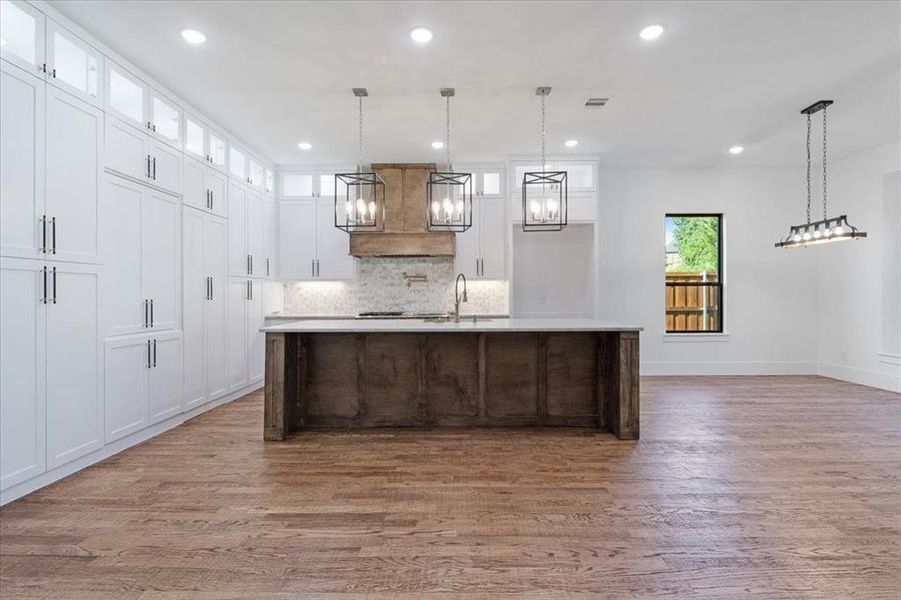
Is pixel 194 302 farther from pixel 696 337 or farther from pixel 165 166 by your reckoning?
pixel 696 337

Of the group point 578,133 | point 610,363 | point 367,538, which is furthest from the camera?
point 578,133

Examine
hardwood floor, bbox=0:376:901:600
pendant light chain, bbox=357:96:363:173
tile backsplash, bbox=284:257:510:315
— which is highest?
pendant light chain, bbox=357:96:363:173

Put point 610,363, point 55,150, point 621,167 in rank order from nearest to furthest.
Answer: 1. point 55,150
2. point 610,363
3. point 621,167

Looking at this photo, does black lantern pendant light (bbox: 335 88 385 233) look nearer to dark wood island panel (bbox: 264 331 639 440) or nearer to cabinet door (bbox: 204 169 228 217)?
dark wood island panel (bbox: 264 331 639 440)

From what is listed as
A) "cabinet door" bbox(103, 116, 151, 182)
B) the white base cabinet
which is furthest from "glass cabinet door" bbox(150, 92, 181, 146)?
the white base cabinet

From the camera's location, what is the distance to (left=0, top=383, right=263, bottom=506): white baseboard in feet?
9.33

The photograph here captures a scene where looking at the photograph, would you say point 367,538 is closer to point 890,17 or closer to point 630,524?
point 630,524

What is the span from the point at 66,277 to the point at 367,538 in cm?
264

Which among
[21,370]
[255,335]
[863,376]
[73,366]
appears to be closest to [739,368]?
[863,376]

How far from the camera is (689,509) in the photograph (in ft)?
8.86

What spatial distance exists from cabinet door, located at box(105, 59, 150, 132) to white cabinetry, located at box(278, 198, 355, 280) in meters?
2.90

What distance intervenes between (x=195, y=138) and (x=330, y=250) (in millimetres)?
2413

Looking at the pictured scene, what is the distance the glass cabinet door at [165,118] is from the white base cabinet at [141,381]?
1.81 m

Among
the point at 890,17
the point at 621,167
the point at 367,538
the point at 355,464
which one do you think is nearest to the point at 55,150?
the point at 355,464
